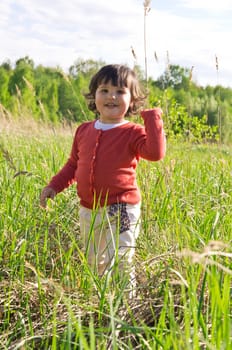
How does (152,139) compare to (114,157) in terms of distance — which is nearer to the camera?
(152,139)

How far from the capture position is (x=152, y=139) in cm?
228

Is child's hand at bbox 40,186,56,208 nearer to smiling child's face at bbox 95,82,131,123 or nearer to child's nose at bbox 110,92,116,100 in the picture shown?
smiling child's face at bbox 95,82,131,123

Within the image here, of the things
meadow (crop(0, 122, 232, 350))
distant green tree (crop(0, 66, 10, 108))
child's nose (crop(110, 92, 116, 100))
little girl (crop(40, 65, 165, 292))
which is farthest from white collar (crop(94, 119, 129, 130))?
distant green tree (crop(0, 66, 10, 108))

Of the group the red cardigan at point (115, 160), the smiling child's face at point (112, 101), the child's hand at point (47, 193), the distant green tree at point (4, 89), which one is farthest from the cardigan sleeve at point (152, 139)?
the distant green tree at point (4, 89)

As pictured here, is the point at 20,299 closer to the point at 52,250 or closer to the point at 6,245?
the point at 6,245

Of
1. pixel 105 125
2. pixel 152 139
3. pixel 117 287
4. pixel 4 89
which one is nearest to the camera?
pixel 117 287

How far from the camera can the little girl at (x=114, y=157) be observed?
231 cm

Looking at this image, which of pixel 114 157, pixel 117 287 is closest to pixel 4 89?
pixel 114 157

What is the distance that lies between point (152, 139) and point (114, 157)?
191 millimetres

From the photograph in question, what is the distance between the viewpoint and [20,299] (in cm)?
188

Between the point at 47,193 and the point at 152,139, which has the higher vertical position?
the point at 152,139

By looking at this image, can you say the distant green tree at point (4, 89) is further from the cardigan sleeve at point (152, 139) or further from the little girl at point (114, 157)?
the cardigan sleeve at point (152, 139)

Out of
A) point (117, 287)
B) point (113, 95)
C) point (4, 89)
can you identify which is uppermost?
point (4, 89)

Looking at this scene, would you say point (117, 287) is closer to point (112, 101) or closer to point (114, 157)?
point (114, 157)
